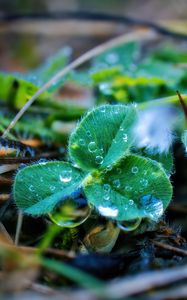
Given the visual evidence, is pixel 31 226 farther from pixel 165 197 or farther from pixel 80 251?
pixel 165 197

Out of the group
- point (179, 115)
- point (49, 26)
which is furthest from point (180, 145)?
point (49, 26)

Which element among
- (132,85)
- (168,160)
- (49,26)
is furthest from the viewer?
(49,26)

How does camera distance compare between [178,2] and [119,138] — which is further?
[178,2]

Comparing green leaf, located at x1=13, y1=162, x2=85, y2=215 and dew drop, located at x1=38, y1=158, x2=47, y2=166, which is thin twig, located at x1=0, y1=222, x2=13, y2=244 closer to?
green leaf, located at x1=13, y1=162, x2=85, y2=215

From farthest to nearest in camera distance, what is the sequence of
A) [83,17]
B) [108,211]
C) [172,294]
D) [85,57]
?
1. [83,17]
2. [85,57]
3. [108,211]
4. [172,294]

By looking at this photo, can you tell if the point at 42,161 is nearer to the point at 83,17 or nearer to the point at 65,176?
the point at 65,176

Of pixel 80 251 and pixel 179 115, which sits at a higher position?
pixel 179 115

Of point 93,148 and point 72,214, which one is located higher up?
point 93,148

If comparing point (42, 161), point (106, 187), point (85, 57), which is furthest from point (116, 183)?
point (85, 57)
